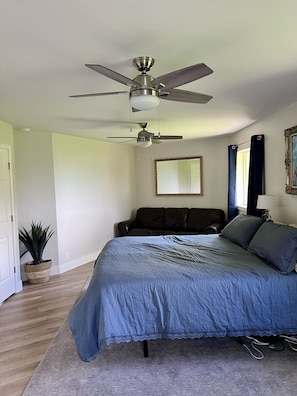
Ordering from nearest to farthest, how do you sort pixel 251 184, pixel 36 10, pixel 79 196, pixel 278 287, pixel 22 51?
pixel 36 10 → pixel 22 51 → pixel 278 287 → pixel 251 184 → pixel 79 196

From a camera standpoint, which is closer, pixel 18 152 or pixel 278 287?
pixel 278 287

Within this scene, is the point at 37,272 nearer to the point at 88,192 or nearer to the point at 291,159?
the point at 88,192

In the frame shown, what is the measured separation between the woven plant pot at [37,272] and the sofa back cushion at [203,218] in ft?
9.32

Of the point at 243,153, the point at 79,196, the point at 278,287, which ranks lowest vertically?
the point at 278,287

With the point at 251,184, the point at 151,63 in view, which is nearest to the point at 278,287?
the point at 151,63

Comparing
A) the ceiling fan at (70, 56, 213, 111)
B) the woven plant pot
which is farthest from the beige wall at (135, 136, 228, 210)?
the ceiling fan at (70, 56, 213, 111)

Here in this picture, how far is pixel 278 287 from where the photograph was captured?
229 centimetres

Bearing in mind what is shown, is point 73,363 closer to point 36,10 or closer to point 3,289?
point 3,289

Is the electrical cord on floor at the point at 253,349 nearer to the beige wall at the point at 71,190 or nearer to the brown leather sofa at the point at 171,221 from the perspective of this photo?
the brown leather sofa at the point at 171,221

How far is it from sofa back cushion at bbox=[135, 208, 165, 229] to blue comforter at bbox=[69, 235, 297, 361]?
3693 mm

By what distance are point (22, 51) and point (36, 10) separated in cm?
49

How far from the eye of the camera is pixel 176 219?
600cm

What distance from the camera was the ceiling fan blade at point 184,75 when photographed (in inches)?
66.8

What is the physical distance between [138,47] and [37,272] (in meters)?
3.65
